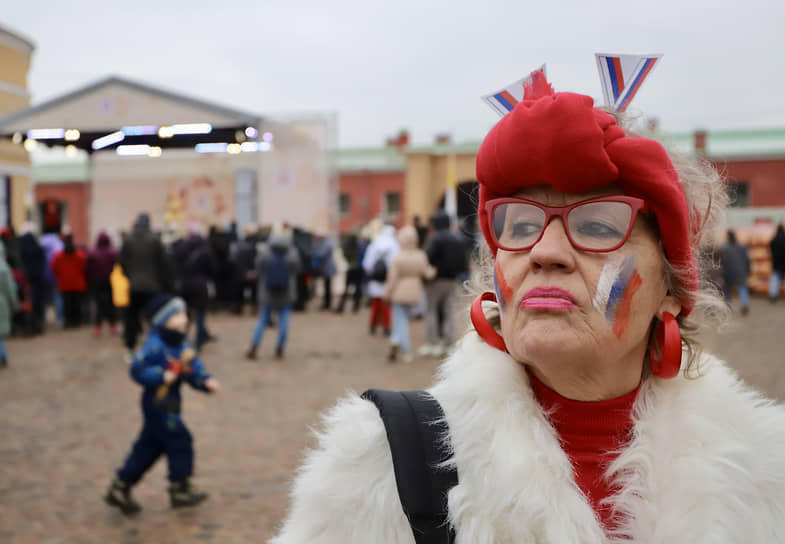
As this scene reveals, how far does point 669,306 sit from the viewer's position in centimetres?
153

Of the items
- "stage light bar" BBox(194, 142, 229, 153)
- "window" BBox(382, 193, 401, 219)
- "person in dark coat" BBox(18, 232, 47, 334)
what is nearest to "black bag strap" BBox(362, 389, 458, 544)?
"person in dark coat" BBox(18, 232, 47, 334)

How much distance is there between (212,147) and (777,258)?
13367 millimetres

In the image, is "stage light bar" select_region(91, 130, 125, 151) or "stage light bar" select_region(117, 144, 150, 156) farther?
"stage light bar" select_region(117, 144, 150, 156)

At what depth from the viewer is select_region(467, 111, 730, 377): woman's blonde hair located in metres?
1.54

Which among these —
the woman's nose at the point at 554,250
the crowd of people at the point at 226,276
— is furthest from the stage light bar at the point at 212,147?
the woman's nose at the point at 554,250

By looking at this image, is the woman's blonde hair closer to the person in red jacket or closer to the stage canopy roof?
the person in red jacket

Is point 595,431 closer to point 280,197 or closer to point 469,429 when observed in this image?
point 469,429

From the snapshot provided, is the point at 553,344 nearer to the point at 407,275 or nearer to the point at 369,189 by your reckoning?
the point at 407,275

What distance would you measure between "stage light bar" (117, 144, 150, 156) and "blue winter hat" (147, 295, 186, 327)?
46.7ft

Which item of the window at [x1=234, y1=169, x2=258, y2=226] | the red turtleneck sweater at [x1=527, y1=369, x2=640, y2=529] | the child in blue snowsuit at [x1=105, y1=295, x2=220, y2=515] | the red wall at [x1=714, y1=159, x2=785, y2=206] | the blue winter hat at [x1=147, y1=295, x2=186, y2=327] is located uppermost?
the red wall at [x1=714, y1=159, x2=785, y2=206]

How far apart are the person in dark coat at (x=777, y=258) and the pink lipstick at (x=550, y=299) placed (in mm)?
16505

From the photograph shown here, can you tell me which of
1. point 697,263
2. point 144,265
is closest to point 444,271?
point 144,265

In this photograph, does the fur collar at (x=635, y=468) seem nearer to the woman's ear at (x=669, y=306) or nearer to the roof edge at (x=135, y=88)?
the woman's ear at (x=669, y=306)

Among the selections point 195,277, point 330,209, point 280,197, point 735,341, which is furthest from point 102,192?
point 735,341
